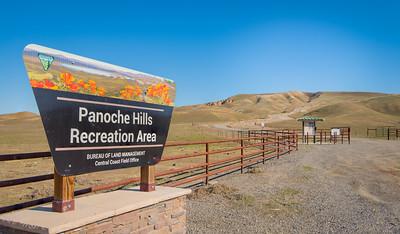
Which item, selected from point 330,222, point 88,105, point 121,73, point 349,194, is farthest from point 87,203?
point 349,194

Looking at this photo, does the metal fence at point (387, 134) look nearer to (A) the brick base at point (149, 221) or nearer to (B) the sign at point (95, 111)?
(A) the brick base at point (149, 221)

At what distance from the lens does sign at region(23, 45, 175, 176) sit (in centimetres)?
372

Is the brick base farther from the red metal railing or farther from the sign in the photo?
the red metal railing

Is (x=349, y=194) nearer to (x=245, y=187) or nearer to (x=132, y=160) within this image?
(x=245, y=187)

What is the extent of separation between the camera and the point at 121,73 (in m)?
4.75

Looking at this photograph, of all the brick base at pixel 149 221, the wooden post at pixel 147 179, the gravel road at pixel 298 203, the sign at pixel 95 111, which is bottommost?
the gravel road at pixel 298 203

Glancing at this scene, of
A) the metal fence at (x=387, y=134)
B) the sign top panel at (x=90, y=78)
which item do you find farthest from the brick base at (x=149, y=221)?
the metal fence at (x=387, y=134)

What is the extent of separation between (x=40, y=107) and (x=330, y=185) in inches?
339

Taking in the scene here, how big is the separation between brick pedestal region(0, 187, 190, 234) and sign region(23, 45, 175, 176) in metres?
0.41

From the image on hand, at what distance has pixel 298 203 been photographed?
805 cm

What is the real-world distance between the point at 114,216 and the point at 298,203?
508cm

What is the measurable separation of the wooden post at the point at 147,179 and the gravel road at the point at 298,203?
4.42 feet

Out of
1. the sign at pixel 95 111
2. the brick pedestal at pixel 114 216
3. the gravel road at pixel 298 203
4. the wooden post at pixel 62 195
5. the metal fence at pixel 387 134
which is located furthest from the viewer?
the metal fence at pixel 387 134

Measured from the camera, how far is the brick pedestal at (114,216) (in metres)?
3.56
